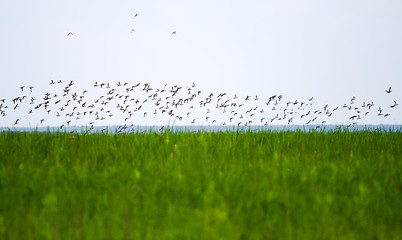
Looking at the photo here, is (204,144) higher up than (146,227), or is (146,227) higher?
(204,144)

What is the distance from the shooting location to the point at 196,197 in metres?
4.52

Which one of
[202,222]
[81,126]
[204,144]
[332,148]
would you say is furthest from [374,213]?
[81,126]

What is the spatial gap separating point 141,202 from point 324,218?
1940mm

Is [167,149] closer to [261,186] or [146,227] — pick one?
[261,186]

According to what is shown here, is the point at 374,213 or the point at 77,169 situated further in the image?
the point at 77,169

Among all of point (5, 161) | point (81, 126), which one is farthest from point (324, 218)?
point (81, 126)

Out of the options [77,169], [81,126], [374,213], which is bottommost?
[374,213]

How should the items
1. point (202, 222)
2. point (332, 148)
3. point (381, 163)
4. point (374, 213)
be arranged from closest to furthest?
point (202, 222), point (374, 213), point (381, 163), point (332, 148)

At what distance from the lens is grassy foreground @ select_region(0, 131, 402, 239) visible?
3814 millimetres

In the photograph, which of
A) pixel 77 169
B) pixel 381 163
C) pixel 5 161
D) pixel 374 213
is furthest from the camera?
pixel 5 161

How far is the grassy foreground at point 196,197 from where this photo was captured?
150 inches

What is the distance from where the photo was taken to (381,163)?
6.65m

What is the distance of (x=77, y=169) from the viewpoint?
5707 millimetres

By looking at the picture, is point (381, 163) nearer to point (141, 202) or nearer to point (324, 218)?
point (324, 218)
